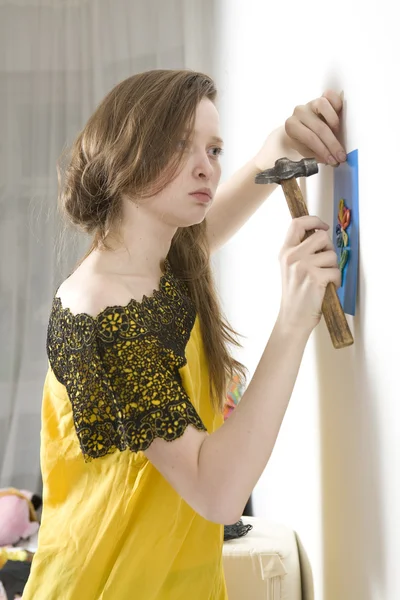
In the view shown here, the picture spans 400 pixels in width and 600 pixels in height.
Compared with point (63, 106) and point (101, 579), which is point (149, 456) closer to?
point (101, 579)

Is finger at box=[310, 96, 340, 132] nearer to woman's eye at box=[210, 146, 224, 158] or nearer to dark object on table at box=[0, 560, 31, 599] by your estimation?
woman's eye at box=[210, 146, 224, 158]

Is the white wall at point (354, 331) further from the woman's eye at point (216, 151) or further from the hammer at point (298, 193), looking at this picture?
the woman's eye at point (216, 151)

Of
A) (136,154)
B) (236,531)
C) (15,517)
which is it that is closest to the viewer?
(136,154)

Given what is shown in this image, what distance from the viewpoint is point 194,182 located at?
1021 millimetres

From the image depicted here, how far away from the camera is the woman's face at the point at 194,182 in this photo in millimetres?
1021

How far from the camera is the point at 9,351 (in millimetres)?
3170

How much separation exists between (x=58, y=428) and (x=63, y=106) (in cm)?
230

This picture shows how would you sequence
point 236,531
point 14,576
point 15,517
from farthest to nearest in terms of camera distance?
point 15,517, point 14,576, point 236,531

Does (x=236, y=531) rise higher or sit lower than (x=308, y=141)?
lower

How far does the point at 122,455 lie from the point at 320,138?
52 cm

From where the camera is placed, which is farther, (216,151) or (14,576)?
(14,576)

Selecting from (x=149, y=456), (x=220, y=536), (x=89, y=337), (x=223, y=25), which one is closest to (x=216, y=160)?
(x=89, y=337)

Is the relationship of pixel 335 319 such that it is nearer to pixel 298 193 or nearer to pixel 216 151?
pixel 298 193

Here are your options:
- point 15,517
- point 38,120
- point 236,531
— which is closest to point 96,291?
point 236,531
